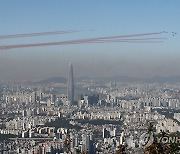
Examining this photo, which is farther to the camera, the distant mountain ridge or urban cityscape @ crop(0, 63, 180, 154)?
the distant mountain ridge

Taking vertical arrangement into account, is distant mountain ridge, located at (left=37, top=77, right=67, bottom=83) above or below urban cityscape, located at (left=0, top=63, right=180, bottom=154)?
above

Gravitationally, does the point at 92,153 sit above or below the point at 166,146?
below

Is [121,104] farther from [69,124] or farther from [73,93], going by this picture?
[69,124]

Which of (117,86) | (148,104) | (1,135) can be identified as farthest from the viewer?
(117,86)

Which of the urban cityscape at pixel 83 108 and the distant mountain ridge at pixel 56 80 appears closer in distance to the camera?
the urban cityscape at pixel 83 108

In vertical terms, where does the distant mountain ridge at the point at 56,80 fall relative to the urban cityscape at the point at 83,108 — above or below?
above

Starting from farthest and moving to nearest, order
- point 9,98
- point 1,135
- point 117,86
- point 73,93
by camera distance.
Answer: point 117,86
point 73,93
point 9,98
point 1,135

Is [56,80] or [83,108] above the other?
[56,80]

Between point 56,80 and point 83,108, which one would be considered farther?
point 56,80

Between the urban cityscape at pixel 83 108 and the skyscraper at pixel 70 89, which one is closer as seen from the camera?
the urban cityscape at pixel 83 108

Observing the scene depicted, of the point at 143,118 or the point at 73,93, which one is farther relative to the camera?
the point at 73,93

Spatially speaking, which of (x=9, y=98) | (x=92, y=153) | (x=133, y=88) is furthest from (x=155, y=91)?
(x=92, y=153)
